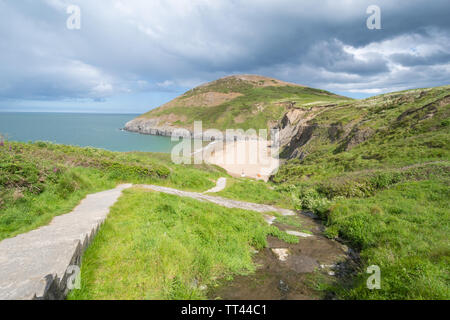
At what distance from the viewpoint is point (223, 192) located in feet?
59.1

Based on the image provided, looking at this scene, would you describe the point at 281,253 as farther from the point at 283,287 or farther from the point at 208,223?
the point at 208,223

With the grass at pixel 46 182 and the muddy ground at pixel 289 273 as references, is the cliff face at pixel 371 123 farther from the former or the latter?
the grass at pixel 46 182

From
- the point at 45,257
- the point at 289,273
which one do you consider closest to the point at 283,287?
the point at 289,273

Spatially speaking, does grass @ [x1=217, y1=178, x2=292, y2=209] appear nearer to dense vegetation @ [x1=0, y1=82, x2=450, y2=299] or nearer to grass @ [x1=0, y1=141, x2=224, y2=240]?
dense vegetation @ [x1=0, y1=82, x2=450, y2=299]

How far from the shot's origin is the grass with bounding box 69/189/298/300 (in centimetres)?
450

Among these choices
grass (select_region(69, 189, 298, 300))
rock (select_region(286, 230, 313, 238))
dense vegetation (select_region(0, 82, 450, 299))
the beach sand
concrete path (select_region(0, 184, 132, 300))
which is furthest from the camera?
the beach sand

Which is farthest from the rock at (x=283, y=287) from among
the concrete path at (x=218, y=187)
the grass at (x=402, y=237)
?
the concrete path at (x=218, y=187)

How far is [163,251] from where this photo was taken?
545 centimetres

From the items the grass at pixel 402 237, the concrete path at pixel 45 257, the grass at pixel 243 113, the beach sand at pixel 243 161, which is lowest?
the beach sand at pixel 243 161

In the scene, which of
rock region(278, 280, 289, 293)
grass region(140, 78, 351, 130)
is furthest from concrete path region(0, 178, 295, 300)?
grass region(140, 78, 351, 130)

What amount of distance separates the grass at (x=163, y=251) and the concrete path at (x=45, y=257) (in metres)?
0.36

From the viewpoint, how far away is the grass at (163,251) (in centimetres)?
450

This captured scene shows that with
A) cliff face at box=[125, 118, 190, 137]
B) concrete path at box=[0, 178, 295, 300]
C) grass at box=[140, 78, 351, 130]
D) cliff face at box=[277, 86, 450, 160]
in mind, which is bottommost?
concrete path at box=[0, 178, 295, 300]

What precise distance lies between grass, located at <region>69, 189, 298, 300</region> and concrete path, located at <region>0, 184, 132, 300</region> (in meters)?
0.36
